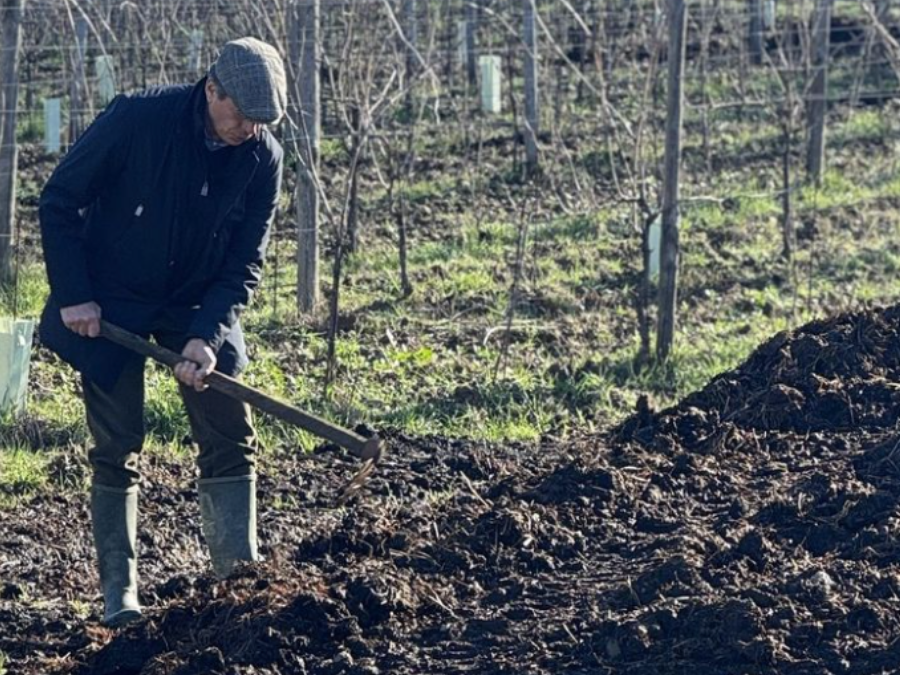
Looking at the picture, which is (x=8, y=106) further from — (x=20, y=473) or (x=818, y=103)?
(x=818, y=103)

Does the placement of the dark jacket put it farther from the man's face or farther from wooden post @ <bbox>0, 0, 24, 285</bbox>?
wooden post @ <bbox>0, 0, 24, 285</bbox>

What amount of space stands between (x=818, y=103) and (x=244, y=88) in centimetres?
815

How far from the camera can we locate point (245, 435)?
507 cm

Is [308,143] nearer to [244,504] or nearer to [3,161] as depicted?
[3,161]

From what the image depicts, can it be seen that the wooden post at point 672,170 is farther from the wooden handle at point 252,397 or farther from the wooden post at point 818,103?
the wooden post at point 818,103

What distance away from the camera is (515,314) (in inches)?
346

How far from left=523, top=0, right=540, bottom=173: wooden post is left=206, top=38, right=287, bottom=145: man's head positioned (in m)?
6.43

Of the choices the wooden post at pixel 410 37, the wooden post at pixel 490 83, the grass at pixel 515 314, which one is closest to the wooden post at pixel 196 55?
the grass at pixel 515 314

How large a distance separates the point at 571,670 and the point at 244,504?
1373 millimetres

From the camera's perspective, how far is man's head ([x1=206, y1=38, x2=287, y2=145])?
14.9 ft

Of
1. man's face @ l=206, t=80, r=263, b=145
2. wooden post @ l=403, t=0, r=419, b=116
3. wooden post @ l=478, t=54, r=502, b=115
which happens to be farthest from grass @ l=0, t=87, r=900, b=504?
man's face @ l=206, t=80, r=263, b=145

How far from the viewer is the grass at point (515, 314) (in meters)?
7.21

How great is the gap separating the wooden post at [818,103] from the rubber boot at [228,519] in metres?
7.62

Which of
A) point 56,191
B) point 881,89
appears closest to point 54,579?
point 56,191
